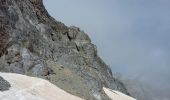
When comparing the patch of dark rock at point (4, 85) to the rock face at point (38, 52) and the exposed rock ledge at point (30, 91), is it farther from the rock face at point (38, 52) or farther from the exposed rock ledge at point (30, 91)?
the rock face at point (38, 52)

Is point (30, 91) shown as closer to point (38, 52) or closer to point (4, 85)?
point (4, 85)

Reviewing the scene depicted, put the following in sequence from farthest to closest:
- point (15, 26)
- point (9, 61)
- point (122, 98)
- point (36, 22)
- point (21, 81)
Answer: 1. point (122, 98)
2. point (36, 22)
3. point (15, 26)
4. point (9, 61)
5. point (21, 81)

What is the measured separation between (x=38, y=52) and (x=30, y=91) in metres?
19.5

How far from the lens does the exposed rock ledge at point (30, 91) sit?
38625mm

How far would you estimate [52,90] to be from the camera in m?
45.8

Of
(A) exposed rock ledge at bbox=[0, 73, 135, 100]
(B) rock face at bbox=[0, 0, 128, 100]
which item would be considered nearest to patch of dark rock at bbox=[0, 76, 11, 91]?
(A) exposed rock ledge at bbox=[0, 73, 135, 100]

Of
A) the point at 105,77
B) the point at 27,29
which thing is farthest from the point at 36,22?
the point at 105,77

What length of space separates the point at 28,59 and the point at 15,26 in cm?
521

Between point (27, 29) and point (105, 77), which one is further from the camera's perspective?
point (105, 77)

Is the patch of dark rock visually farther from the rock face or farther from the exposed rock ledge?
the rock face

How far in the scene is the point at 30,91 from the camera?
41.6 meters

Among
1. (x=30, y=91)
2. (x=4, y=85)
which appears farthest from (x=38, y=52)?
(x=4, y=85)

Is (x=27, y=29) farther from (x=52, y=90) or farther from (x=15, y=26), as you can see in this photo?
(x=52, y=90)

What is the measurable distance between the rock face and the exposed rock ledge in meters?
4.72
